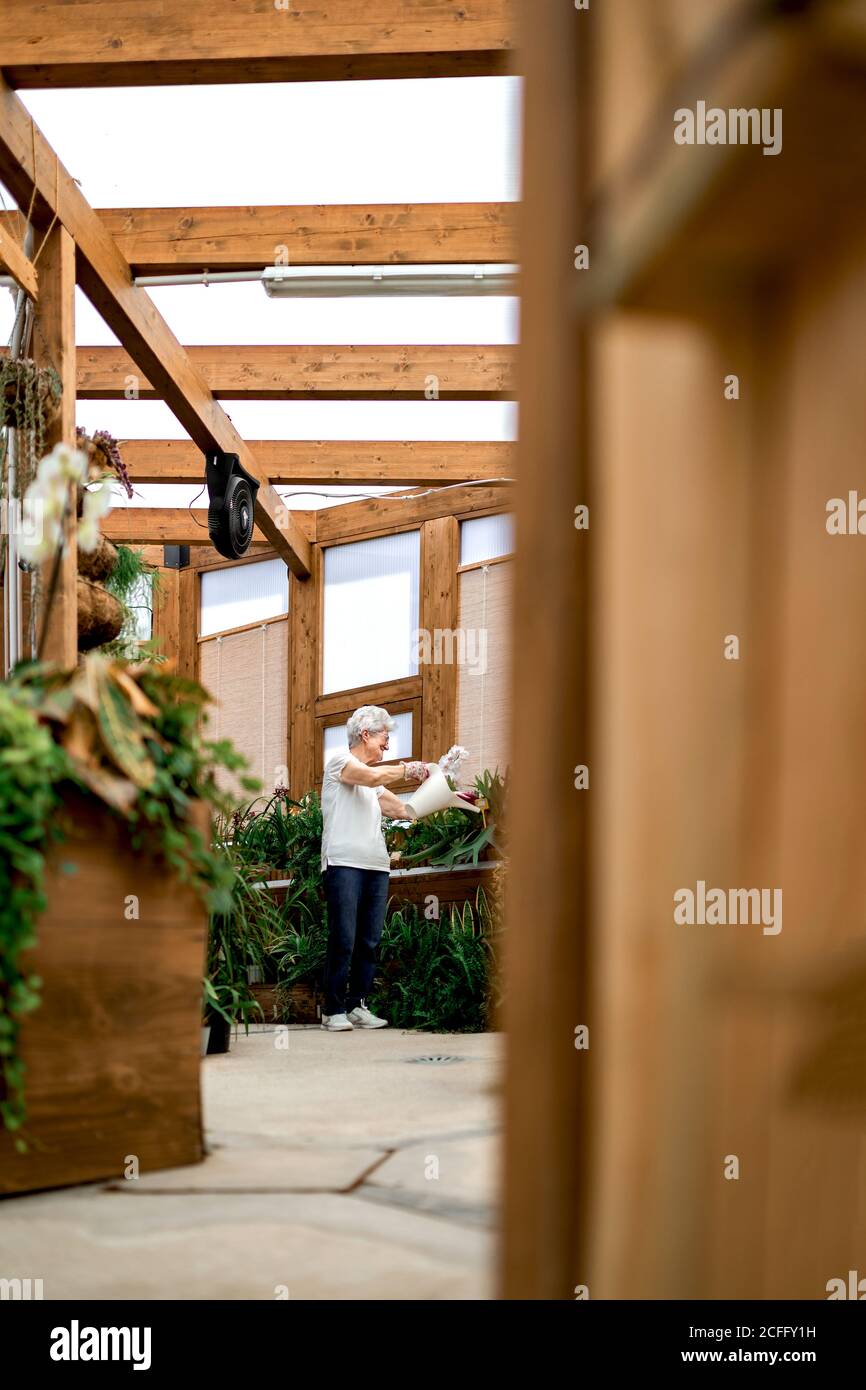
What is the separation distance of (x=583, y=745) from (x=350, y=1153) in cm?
145

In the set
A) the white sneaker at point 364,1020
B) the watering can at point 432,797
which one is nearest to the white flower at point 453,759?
the watering can at point 432,797

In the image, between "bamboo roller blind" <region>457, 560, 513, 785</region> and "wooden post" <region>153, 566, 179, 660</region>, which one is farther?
"wooden post" <region>153, 566, 179, 660</region>

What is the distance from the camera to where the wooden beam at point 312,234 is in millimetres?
4617

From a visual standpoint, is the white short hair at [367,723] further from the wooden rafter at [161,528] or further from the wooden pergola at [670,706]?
the wooden pergola at [670,706]

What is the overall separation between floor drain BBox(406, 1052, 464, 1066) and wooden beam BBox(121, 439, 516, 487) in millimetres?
4383

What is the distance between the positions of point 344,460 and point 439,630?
4.34 feet

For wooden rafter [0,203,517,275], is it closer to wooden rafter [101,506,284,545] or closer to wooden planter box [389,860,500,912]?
wooden planter box [389,860,500,912]

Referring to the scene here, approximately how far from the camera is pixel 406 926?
520 centimetres

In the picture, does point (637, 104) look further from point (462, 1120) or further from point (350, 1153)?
point (462, 1120)

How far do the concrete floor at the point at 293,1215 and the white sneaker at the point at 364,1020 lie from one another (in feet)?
7.32

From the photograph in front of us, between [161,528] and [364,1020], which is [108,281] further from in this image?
[161,528]

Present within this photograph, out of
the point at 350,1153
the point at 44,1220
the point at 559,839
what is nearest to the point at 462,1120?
the point at 350,1153

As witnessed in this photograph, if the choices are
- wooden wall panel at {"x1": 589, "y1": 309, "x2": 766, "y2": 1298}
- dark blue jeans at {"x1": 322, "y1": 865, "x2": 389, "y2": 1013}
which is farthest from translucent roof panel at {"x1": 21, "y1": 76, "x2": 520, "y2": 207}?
wooden wall panel at {"x1": 589, "y1": 309, "x2": 766, "y2": 1298}

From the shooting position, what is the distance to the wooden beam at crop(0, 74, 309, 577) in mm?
3736
